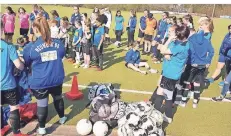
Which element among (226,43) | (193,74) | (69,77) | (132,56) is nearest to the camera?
(193,74)

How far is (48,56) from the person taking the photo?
522 centimetres

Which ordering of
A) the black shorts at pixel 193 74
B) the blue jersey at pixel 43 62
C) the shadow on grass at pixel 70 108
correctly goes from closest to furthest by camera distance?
the blue jersey at pixel 43 62 < the shadow on grass at pixel 70 108 < the black shorts at pixel 193 74

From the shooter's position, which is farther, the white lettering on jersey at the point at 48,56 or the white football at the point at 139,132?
the white football at the point at 139,132

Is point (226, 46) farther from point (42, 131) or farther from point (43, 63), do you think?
point (42, 131)

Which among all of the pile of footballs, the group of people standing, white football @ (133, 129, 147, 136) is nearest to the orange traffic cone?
the group of people standing

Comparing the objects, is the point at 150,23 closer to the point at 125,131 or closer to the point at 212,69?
the point at 212,69

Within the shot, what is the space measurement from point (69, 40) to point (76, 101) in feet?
16.8

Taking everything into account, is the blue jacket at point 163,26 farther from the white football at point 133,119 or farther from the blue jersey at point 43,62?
the blue jersey at point 43,62

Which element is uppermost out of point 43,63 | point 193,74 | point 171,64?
A: point 43,63

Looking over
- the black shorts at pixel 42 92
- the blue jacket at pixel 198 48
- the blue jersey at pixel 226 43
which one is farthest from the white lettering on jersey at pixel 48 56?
the blue jersey at pixel 226 43

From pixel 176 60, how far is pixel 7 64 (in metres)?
3.09

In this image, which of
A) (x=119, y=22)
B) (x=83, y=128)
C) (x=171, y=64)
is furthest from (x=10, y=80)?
(x=119, y=22)

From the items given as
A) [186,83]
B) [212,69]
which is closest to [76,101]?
[186,83]

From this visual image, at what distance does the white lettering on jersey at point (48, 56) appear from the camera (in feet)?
16.9
